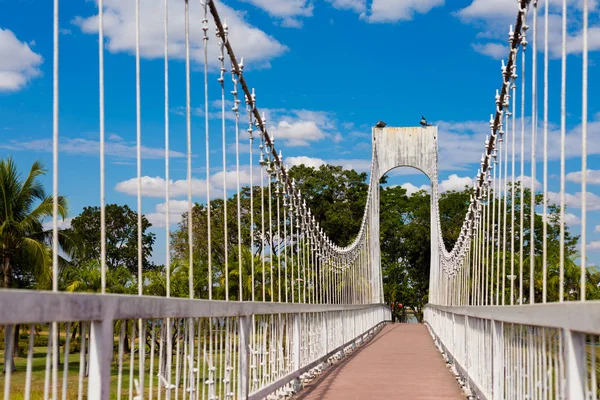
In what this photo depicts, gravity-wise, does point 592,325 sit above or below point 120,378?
above

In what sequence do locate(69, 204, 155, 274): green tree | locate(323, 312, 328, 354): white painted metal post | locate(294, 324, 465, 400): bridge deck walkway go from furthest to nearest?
1. locate(69, 204, 155, 274): green tree
2. locate(323, 312, 328, 354): white painted metal post
3. locate(294, 324, 465, 400): bridge deck walkway

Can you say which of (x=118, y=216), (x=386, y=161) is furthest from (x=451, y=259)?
(x=118, y=216)

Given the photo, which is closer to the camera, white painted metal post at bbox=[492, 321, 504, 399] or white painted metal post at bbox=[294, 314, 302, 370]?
white painted metal post at bbox=[492, 321, 504, 399]

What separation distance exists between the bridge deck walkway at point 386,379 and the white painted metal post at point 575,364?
Result: 5069 millimetres

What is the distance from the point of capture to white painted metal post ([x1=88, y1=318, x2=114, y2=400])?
3.12 meters

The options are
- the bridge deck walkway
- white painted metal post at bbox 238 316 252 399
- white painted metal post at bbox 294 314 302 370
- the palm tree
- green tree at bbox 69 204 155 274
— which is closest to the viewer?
white painted metal post at bbox 238 316 252 399

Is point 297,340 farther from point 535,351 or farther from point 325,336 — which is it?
point 535,351

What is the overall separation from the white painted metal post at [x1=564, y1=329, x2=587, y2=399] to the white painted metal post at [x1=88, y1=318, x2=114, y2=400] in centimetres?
162

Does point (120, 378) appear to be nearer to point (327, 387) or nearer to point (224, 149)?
point (224, 149)

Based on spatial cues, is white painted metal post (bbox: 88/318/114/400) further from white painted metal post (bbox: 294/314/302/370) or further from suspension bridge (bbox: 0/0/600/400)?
white painted metal post (bbox: 294/314/302/370)

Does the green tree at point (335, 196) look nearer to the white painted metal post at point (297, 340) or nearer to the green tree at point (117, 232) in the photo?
the green tree at point (117, 232)

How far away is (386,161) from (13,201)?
72.7 ft

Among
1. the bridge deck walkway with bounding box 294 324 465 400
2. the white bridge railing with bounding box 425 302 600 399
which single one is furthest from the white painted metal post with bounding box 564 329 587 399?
the bridge deck walkway with bounding box 294 324 465 400

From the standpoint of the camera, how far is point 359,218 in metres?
45.6
